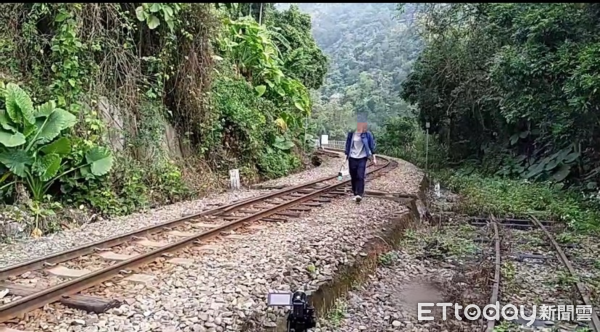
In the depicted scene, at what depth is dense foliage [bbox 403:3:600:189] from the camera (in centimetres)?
1095

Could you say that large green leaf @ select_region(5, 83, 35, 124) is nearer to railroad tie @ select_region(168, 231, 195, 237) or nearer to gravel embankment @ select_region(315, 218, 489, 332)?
railroad tie @ select_region(168, 231, 195, 237)

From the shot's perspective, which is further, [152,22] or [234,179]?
[234,179]

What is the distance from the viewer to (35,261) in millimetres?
5238

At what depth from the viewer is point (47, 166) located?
773cm

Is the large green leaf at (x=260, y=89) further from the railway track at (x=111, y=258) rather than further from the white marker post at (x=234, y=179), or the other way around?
the railway track at (x=111, y=258)

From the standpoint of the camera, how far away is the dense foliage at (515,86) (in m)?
10.9

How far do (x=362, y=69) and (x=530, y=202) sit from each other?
148ft

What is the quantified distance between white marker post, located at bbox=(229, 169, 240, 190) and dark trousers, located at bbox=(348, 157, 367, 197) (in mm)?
3304

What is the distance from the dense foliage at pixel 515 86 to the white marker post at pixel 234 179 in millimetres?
6780

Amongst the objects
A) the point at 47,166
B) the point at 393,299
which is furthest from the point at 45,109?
the point at 393,299

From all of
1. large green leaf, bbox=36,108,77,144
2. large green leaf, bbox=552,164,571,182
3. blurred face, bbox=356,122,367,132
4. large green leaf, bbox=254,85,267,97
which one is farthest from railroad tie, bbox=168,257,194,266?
large green leaf, bbox=552,164,571,182

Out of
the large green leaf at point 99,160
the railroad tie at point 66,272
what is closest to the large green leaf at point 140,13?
the large green leaf at point 99,160

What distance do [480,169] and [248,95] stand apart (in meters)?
11.0

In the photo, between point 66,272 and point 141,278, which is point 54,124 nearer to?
point 66,272
